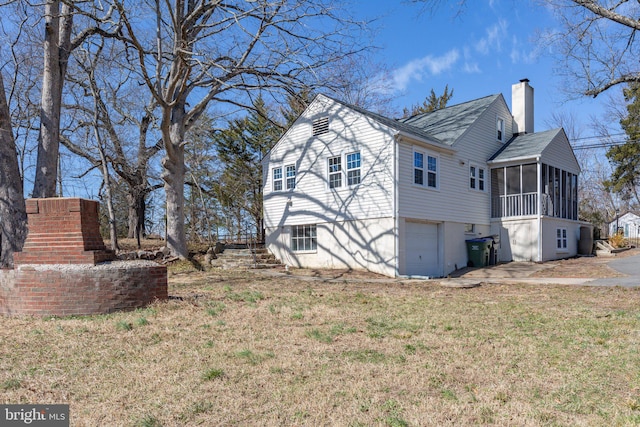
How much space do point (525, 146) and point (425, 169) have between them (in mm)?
6480

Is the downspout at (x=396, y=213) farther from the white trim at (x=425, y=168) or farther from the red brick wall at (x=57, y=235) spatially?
the red brick wall at (x=57, y=235)

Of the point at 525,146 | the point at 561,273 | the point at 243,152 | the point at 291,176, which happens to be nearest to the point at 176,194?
the point at 291,176

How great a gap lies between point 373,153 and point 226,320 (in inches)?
401

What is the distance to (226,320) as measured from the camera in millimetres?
6887

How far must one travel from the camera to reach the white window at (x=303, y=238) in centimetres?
1780

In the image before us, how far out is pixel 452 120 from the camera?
1964cm

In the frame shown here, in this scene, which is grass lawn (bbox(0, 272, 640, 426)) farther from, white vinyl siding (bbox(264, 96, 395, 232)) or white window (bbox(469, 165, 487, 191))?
white window (bbox(469, 165, 487, 191))

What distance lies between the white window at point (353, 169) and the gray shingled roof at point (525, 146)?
6.86 meters

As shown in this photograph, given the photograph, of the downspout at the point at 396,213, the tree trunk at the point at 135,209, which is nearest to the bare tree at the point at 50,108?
the downspout at the point at 396,213

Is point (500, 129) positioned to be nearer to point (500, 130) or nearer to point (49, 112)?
point (500, 130)

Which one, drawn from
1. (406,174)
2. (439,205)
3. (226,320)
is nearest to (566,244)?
(439,205)

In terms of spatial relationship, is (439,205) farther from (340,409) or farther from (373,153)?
(340,409)

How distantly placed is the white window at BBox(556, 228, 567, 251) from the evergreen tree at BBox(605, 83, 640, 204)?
646 inches

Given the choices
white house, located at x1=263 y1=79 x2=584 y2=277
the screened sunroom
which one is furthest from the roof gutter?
the screened sunroom
